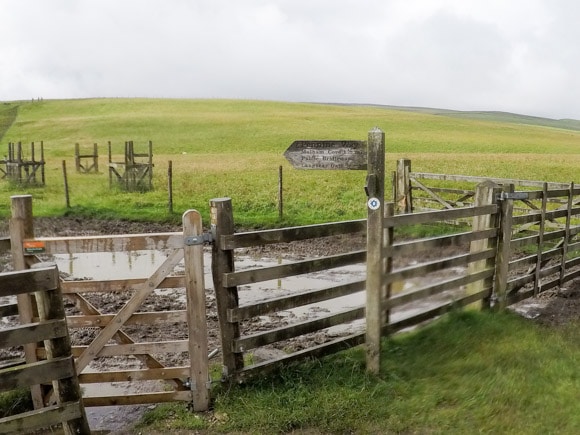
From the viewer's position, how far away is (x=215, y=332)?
7.99 meters

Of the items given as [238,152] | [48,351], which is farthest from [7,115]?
[48,351]

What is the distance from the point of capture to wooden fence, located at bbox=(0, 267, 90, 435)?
12.7 feet

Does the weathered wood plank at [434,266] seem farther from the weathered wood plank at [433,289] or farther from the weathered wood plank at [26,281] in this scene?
the weathered wood plank at [26,281]

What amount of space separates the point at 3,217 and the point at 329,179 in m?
13.6

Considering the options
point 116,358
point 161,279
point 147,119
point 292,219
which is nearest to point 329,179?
point 292,219

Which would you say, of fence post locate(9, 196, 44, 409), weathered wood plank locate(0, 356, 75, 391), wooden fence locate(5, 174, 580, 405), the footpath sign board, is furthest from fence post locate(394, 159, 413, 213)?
weathered wood plank locate(0, 356, 75, 391)

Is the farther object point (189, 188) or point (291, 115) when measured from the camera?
point (291, 115)

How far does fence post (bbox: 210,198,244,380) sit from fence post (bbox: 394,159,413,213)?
1184 centimetres

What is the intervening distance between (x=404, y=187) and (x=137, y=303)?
12592 mm

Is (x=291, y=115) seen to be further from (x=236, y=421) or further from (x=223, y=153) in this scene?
(x=236, y=421)

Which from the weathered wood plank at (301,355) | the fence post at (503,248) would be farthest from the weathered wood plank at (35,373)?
the fence post at (503,248)

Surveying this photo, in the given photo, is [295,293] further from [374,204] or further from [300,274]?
[374,204]

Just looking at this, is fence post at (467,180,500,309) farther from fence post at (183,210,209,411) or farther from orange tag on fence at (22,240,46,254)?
orange tag on fence at (22,240,46,254)

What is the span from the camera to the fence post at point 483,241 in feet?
24.6
